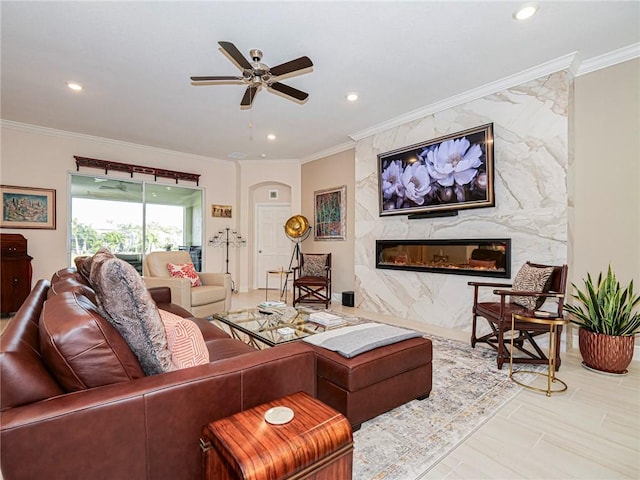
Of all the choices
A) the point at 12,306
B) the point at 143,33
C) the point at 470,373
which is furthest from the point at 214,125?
the point at 470,373

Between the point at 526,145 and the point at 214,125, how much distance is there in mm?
4172

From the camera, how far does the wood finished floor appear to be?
1.53 metres

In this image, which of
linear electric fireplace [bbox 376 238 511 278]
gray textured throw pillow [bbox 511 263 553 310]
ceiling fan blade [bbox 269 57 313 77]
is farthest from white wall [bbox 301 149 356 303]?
ceiling fan blade [bbox 269 57 313 77]

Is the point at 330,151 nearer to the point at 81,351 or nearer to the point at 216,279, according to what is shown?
the point at 216,279

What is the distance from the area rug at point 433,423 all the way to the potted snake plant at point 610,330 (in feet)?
2.50

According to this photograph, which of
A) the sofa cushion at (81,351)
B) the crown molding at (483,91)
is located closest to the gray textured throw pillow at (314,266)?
the crown molding at (483,91)

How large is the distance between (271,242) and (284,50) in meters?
4.70

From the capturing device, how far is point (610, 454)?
1.65 m

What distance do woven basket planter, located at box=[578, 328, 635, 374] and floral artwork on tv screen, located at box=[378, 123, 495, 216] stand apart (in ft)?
5.21

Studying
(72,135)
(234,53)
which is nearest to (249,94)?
(234,53)

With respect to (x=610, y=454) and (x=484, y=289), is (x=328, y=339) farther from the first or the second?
(x=484, y=289)

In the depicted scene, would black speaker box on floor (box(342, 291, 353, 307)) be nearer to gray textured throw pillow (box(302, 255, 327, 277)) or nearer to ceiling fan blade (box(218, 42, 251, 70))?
gray textured throw pillow (box(302, 255, 327, 277))

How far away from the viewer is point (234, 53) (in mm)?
2352

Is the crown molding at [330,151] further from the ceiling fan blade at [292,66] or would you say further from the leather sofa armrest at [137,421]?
the leather sofa armrest at [137,421]
